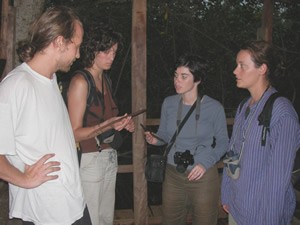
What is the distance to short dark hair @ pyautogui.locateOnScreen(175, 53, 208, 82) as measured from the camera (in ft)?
8.94

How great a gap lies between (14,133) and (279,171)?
58.8 inches

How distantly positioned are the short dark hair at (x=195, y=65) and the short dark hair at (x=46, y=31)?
131cm

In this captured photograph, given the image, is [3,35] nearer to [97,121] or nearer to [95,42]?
[95,42]

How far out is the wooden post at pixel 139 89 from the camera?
322 cm

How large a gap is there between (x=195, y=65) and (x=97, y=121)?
988 mm

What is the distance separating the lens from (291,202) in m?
2.08

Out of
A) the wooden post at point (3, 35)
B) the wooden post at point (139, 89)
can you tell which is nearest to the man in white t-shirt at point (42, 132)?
the wooden post at point (139, 89)

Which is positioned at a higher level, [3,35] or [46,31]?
[3,35]

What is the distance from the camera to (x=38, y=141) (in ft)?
4.88

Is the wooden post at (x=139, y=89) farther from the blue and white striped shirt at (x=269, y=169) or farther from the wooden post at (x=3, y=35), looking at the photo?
the blue and white striped shirt at (x=269, y=169)

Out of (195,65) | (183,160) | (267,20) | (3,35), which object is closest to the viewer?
(183,160)

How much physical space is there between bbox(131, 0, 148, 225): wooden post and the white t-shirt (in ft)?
5.48

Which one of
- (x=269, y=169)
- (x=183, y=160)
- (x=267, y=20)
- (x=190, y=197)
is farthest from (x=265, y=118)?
(x=267, y=20)

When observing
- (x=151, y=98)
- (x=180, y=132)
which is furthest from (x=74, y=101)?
(x=151, y=98)
